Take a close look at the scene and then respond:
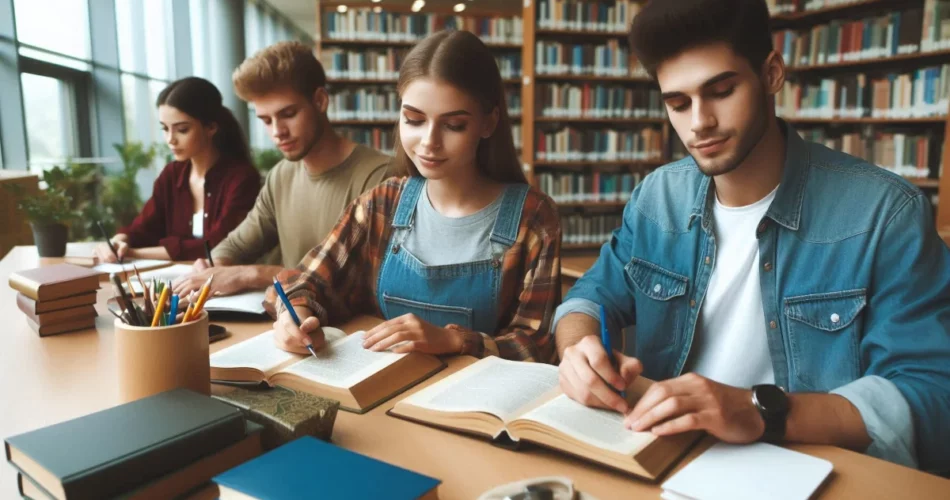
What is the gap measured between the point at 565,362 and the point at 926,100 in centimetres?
429

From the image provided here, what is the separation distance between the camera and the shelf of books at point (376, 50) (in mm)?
5441

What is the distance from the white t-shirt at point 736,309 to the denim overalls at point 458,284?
0.44m

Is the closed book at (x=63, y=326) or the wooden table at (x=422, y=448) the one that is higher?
the closed book at (x=63, y=326)

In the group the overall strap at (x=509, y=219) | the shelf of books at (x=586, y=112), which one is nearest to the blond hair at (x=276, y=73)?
the overall strap at (x=509, y=219)

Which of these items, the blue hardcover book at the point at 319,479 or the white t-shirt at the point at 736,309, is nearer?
the blue hardcover book at the point at 319,479

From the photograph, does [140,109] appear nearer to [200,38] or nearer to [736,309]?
[200,38]

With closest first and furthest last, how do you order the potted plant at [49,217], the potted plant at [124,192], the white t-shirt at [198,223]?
the potted plant at [49,217]
the white t-shirt at [198,223]
the potted plant at [124,192]

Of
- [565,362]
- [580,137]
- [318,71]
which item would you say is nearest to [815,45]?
[580,137]

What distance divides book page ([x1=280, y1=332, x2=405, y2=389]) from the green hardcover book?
12 cm

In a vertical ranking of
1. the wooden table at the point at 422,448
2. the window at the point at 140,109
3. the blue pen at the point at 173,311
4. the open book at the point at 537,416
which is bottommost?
the wooden table at the point at 422,448

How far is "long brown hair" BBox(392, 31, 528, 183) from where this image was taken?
1394 mm

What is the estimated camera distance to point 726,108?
1.08m

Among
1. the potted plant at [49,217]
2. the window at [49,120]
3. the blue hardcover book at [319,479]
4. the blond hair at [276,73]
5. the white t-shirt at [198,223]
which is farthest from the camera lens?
the window at [49,120]

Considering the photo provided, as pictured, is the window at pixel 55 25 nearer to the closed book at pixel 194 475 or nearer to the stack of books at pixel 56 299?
the stack of books at pixel 56 299
